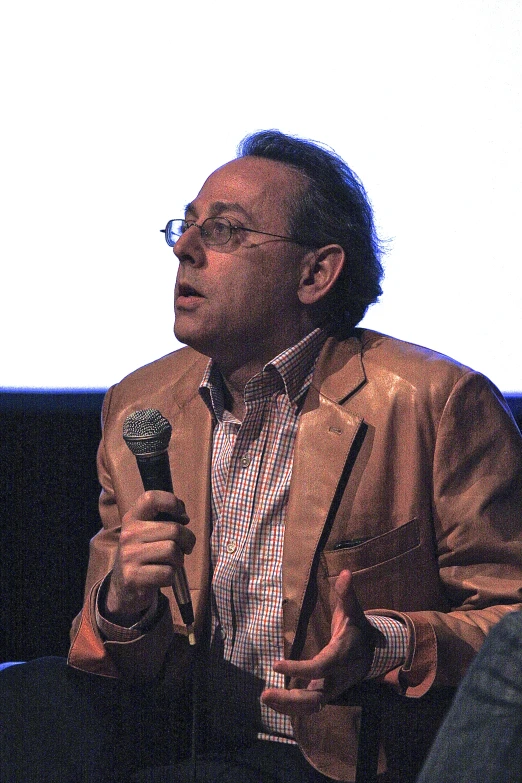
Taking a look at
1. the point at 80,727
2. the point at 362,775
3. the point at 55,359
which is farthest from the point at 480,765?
the point at 55,359

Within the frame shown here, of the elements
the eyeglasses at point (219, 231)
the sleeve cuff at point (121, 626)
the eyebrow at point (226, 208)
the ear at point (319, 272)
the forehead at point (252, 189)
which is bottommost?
the sleeve cuff at point (121, 626)

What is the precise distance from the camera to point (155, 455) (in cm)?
154

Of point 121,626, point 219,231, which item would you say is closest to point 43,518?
point 121,626

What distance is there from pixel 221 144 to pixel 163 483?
4.12 ft

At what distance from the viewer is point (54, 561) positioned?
290 cm

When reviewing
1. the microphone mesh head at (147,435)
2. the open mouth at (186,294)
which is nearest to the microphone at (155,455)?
the microphone mesh head at (147,435)

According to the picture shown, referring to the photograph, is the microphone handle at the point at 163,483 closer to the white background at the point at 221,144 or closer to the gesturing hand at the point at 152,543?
the gesturing hand at the point at 152,543

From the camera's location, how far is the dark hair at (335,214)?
6.70 ft

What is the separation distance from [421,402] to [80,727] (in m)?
0.87

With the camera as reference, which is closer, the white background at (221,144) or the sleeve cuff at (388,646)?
the sleeve cuff at (388,646)

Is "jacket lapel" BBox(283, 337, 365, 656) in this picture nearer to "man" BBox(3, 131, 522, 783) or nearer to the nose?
"man" BBox(3, 131, 522, 783)

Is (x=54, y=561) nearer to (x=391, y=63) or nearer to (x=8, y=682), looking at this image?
(x=8, y=682)

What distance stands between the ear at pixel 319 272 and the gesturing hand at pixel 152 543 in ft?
2.09

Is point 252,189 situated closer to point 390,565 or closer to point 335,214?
point 335,214
